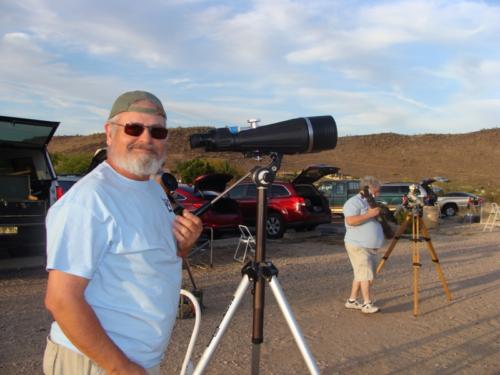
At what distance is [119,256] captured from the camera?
160cm

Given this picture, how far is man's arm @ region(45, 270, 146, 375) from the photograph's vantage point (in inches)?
57.9

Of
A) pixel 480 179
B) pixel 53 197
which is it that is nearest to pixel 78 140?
pixel 480 179

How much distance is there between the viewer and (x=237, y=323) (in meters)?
5.21

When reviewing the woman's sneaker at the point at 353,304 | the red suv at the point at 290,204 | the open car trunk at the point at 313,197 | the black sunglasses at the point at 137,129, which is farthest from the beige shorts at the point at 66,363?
the open car trunk at the point at 313,197

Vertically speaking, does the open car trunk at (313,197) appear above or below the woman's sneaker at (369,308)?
above

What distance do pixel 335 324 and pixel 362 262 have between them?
79cm

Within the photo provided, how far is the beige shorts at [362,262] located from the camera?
224 inches

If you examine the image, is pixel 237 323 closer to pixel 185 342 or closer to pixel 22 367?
pixel 185 342

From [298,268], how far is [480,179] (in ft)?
151

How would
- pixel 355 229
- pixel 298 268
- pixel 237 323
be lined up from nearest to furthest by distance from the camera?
pixel 237 323 → pixel 355 229 → pixel 298 268

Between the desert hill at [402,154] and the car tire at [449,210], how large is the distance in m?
21.4

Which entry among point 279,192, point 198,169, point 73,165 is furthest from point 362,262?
point 73,165

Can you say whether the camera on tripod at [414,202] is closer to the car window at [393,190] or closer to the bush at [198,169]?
the car window at [393,190]

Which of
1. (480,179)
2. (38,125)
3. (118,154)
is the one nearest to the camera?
(118,154)
